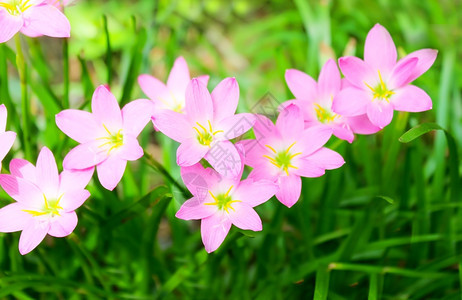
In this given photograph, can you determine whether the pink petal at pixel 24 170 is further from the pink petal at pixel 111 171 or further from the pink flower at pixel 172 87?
the pink flower at pixel 172 87

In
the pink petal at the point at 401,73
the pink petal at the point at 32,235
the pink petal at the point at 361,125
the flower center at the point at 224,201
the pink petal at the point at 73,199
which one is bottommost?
the pink petal at the point at 32,235

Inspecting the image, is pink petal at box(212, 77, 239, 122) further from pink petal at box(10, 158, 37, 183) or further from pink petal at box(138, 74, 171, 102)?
pink petal at box(10, 158, 37, 183)

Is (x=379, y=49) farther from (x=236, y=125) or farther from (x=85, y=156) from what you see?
(x=85, y=156)

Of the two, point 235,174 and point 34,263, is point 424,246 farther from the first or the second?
point 34,263

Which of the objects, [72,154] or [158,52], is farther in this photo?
[158,52]

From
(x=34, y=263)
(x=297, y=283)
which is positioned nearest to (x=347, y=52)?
(x=297, y=283)

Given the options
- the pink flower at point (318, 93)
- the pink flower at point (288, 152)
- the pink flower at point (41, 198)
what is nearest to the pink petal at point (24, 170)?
the pink flower at point (41, 198)

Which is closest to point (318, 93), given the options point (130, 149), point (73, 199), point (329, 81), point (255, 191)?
point (329, 81)
